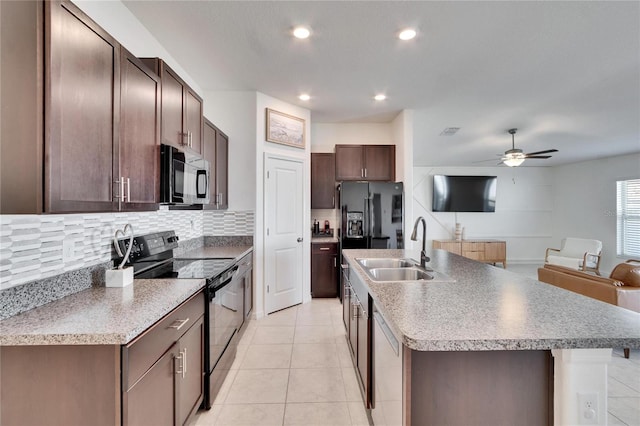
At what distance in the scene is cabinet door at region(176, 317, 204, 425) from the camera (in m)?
1.51

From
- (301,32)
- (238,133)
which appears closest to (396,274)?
(301,32)

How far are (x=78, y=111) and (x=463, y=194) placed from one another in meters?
8.16

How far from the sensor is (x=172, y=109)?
6.67 feet

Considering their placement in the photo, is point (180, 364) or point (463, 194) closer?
point (180, 364)

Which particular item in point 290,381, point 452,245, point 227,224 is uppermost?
point 227,224

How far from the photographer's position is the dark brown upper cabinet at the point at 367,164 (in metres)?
4.56

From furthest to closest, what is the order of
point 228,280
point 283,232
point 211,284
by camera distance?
point 283,232 → point 228,280 → point 211,284

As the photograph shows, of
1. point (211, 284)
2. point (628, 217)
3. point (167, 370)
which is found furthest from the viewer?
point (628, 217)

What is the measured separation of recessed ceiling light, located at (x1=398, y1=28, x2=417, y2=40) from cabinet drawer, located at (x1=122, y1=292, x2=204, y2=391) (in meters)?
2.47

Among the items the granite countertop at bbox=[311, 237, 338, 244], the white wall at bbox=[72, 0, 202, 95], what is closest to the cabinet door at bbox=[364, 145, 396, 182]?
the granite countertop at bbox=[311, 237, 338, 244]

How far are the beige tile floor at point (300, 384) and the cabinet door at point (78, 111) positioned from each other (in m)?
1.58

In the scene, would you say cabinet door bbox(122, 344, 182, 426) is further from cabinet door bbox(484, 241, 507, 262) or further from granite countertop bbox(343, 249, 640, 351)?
cabinet door bbox(484, 241, 507, 262)

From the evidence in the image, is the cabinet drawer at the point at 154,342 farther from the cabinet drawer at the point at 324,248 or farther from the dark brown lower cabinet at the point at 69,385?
the cabinet drawer at the point at 324,248

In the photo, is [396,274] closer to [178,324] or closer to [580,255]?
[178,324]
